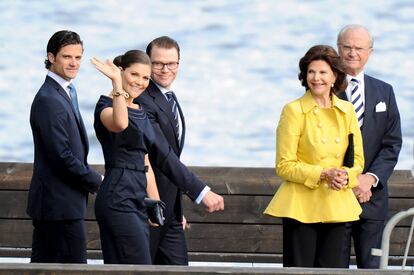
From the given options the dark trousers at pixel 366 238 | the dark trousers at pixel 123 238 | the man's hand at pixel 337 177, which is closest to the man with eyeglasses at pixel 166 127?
the dark trousers at pixel 123 238

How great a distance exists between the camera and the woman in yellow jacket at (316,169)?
8148mm

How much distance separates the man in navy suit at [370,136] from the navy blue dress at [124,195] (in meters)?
1.36

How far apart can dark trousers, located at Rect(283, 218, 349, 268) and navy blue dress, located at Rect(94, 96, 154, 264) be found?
0.85m

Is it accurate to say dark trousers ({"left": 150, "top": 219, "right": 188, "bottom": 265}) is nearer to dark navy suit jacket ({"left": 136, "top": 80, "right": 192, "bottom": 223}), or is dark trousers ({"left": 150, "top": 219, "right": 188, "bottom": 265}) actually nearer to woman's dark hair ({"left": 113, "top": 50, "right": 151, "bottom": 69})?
Answer: dark navy suit jacket ({"left": 136, "top": 80, "right": 192, "bottom": 223})

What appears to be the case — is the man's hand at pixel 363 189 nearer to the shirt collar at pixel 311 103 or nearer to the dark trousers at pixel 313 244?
the dark trousers at pixel 313 244

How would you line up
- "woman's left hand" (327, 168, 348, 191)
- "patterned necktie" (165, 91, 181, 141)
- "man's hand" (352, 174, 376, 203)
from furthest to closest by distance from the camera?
1. "man's hand" (352, 174, 376, 203)
2. "patterned necktie" (165, 91, 181, 141)
3. "woman's left hand" (327, 168, 348, 191)

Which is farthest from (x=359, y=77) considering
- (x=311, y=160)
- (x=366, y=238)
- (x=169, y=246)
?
(x=169, y=246)

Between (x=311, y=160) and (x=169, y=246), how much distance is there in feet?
2.92

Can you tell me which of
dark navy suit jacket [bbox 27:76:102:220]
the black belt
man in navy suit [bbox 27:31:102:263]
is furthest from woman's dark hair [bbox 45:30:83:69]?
the black belt

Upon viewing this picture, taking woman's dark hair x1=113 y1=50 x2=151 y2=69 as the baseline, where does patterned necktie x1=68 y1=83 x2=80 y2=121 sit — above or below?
below

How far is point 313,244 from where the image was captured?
324 inches

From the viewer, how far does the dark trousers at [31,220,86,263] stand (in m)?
8.25

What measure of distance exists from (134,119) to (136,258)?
71 centimetres

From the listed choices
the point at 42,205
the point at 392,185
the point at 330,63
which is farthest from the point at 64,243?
the point at 392,185
